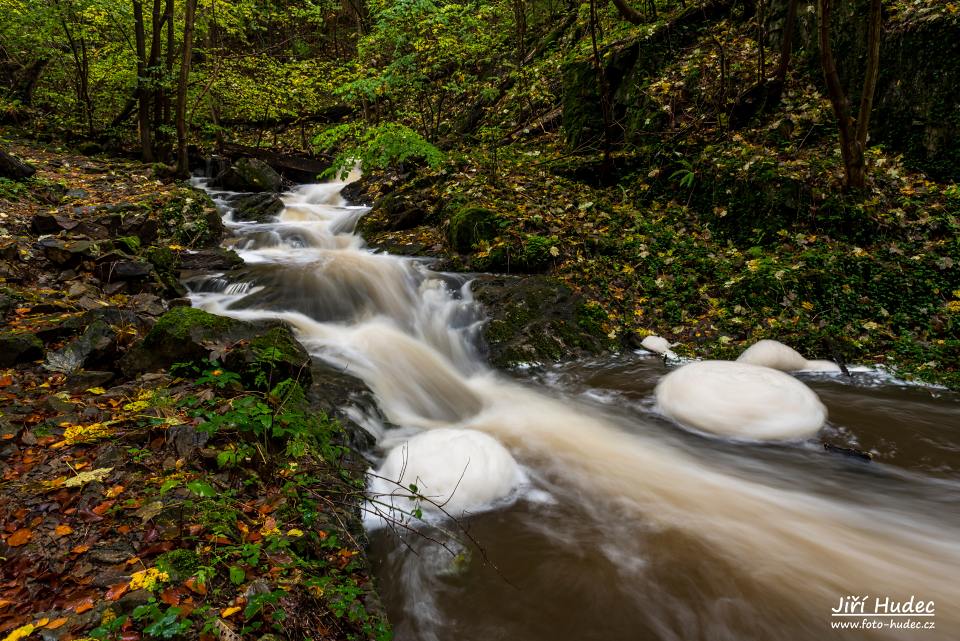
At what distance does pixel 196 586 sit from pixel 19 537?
3.08 ft

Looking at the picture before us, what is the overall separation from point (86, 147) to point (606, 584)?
16132mm

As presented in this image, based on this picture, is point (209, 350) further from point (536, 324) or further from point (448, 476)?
point (536, 324)

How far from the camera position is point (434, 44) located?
406 inches

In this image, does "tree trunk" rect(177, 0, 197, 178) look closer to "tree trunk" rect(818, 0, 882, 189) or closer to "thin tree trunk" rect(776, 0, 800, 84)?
"thin tree trunk" rect(776, 0, 800, 84)

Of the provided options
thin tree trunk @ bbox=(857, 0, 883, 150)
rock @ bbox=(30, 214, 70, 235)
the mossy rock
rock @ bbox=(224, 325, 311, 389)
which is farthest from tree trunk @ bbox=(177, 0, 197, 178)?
thin tree trunk @ bbox=(857, 0, 883, 150)

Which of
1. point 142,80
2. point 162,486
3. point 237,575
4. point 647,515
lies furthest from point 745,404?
point 142,80

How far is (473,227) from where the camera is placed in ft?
27.7

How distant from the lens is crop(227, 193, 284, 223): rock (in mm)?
11383

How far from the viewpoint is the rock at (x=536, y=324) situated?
6703 mm

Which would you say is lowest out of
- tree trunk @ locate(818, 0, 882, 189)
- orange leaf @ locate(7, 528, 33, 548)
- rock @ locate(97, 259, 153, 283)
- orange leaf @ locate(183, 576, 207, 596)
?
orange leaf @ locate(7, 528, 33, 548)

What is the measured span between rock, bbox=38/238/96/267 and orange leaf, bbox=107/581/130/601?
16.9ft

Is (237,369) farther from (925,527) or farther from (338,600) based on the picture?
(925,527)

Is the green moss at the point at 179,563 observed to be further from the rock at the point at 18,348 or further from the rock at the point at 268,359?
the rock at the point at 18,348

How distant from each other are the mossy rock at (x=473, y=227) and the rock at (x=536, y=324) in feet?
4.41
